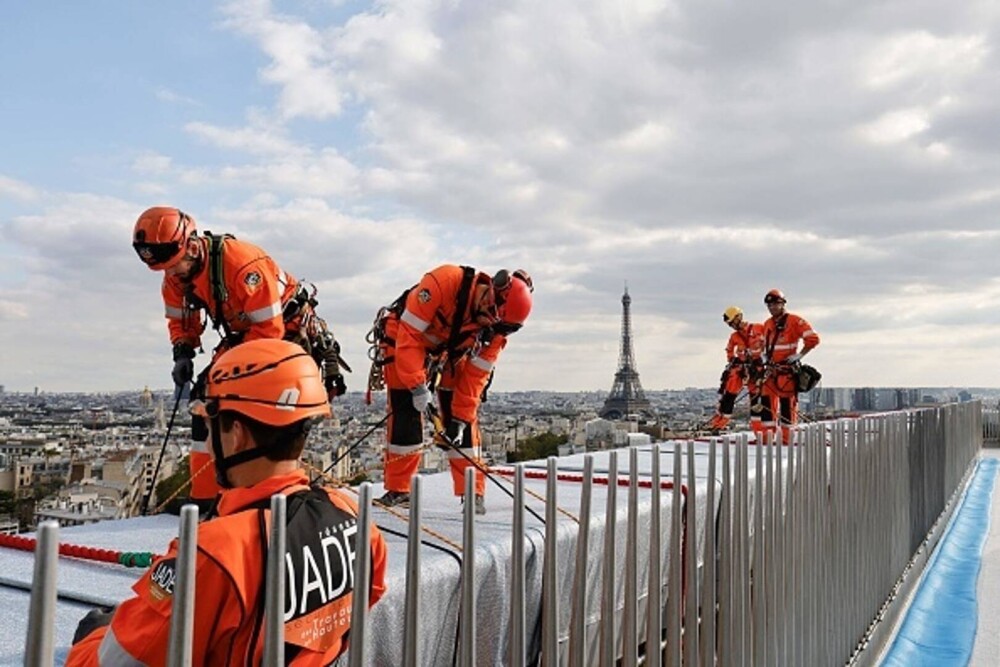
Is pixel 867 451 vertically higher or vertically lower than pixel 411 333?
lower

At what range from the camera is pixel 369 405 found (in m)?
6.67

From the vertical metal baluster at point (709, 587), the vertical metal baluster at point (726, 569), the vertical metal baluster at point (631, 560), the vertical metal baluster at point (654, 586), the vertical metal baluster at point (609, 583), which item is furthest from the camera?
the vertical metal baluster at point (726, 569)

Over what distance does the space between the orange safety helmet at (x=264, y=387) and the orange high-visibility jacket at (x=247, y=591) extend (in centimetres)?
17

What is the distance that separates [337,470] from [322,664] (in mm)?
3468

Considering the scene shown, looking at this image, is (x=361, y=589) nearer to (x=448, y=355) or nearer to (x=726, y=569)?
(x=726, y=569)

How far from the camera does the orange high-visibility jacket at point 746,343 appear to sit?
1331 centimetres

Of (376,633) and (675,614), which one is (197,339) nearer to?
(376,633)

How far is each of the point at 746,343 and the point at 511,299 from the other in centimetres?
901

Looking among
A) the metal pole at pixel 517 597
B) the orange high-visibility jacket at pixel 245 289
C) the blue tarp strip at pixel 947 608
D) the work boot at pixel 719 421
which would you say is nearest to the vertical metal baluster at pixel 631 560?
the metal pole at pixel 517 597

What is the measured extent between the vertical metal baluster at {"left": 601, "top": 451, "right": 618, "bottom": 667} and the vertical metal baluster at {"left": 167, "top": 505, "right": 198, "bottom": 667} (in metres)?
1.58

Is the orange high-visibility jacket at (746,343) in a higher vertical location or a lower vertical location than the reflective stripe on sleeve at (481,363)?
higher

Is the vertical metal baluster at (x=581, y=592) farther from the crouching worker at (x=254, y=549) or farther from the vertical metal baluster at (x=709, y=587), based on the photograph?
the vertical metal baluster at (x=709, y=587)

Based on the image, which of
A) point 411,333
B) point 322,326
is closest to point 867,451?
point 411,333

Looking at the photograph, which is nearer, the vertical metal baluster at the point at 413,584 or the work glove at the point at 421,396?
the vertical metal baluster at the point at 413,584
